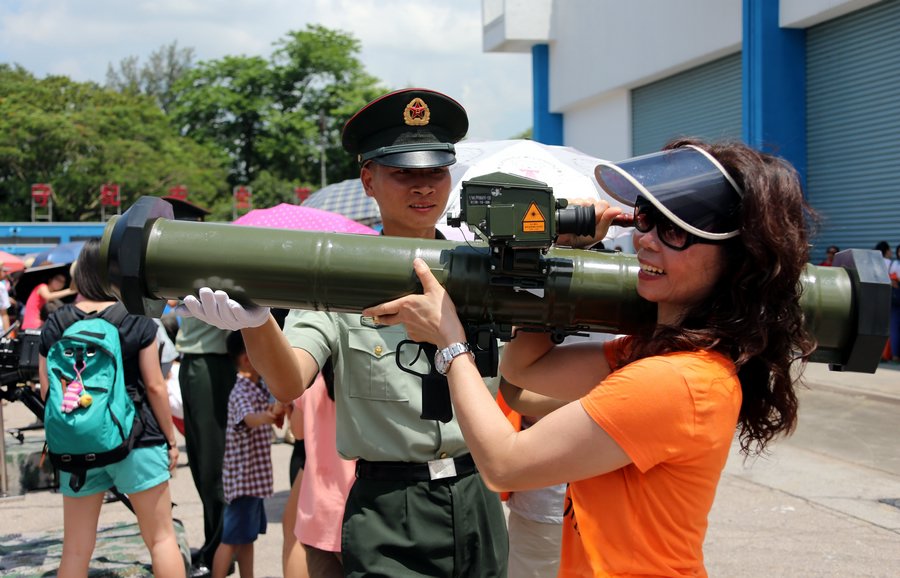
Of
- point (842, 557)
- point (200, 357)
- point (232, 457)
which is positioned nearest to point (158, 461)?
point (232, 457)

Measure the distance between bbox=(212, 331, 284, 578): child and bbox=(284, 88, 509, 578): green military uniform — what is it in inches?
85.0

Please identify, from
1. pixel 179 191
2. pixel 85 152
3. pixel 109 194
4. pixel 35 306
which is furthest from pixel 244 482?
pixel 85 152

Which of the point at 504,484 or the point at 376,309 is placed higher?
the point at 376,309

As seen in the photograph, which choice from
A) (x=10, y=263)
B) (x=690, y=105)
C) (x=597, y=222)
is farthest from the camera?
(x=690, y=105)

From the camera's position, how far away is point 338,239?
6.43 feet

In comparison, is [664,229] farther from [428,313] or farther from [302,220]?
[302,220]

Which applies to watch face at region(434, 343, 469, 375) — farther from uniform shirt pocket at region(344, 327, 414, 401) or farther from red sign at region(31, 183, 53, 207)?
red sign at region(31, 183, 53, 207)

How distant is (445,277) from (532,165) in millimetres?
2713

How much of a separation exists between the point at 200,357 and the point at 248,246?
3.43 meters

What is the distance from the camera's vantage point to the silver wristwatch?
6.07ft

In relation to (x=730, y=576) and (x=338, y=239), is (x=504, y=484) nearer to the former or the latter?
(x=338, y=239)

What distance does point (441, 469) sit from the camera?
2518 millimetres

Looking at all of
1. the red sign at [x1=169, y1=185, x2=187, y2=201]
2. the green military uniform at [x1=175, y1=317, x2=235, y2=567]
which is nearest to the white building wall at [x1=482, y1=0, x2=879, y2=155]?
the green military uniform at [x1=175, y1=317, x2=235, y2=567]

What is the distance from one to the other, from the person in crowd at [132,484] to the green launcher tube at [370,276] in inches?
89.7
